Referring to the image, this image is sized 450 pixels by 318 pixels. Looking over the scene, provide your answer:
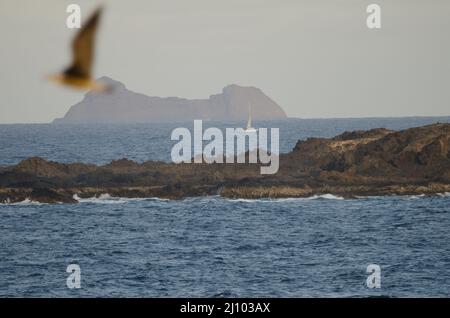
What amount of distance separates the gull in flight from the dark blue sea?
31766 mm

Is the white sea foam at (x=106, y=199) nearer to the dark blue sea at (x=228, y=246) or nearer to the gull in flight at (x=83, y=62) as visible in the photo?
the dark blue sea at (x=228, y=246)

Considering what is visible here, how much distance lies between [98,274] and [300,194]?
26.7 metres

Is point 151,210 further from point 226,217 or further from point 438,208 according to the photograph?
point 438,208

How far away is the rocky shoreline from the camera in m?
65.3

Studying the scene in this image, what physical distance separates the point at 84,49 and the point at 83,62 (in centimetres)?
7

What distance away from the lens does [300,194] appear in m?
65.0

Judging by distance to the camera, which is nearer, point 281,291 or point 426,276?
point 281,291

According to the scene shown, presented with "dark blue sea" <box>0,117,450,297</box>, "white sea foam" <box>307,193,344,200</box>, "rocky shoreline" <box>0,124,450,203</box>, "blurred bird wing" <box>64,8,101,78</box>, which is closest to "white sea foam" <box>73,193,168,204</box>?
"dark blue sea" <box>0,117,450,297</box>

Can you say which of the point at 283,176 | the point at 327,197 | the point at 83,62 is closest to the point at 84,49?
the point at 83,62

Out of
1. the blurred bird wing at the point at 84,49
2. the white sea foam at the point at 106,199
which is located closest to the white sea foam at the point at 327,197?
the white sea foam at the point at 106,199

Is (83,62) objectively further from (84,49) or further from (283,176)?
(283,176)

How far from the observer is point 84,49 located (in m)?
3.95
